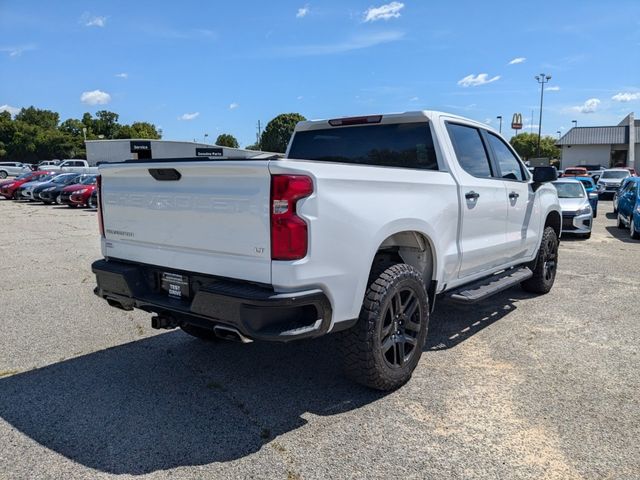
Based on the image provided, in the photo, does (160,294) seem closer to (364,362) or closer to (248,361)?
(248,361)

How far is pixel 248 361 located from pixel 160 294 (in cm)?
115

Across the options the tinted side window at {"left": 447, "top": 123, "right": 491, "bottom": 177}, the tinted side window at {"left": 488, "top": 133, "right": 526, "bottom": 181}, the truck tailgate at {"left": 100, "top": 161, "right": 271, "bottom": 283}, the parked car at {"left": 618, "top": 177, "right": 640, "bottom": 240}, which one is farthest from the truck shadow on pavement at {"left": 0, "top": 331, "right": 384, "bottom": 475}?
the parked car at {"left": 618, "top": 177, "right": 640, "bottom": 240}

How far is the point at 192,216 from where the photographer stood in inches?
132

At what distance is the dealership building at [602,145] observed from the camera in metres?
61.0

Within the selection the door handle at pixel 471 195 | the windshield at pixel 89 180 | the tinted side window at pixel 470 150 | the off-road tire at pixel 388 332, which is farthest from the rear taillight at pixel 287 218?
the windshield at pixel 89 180

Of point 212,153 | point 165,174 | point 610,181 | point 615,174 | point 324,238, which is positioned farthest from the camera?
→ point 615,174

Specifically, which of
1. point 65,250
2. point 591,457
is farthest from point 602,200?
point 591,457

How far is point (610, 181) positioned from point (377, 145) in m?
28.0

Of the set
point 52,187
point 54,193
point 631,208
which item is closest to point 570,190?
point 631,208

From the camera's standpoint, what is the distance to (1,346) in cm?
483

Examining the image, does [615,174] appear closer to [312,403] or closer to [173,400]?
[312,403]

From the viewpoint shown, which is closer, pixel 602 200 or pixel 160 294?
pixel 160 294

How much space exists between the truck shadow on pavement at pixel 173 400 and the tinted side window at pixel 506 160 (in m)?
2.63

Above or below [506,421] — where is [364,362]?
above
